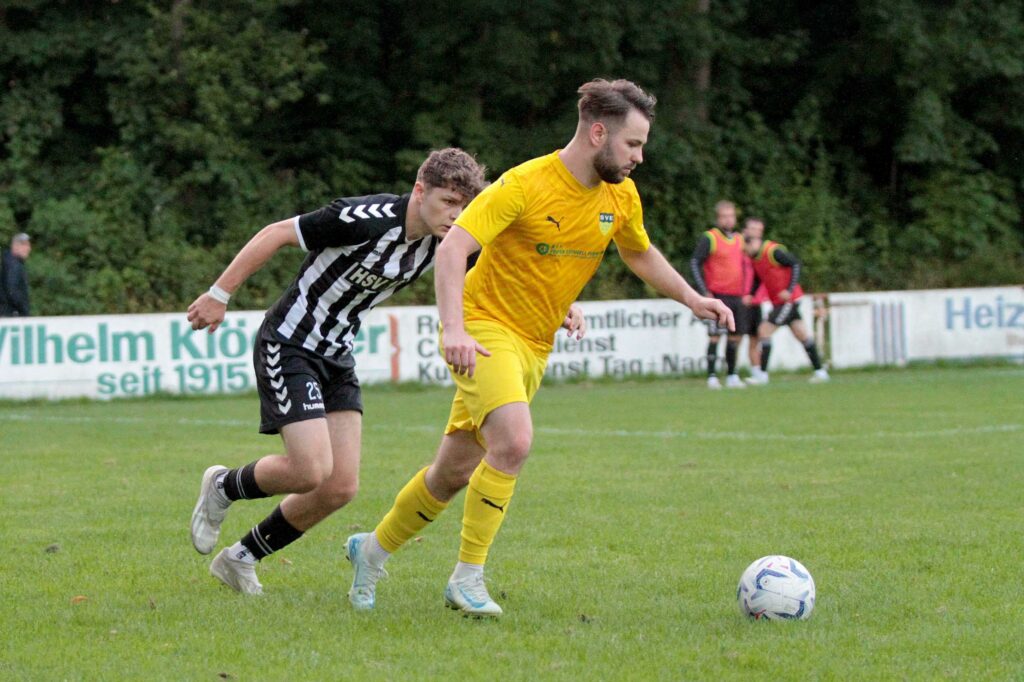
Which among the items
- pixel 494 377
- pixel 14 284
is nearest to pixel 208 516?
pixel 494 377

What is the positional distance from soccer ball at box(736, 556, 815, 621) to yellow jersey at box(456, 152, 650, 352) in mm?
1173

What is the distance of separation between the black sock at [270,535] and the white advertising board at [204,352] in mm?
12663

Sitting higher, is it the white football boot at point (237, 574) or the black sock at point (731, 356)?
the black sock at point (731, 356)

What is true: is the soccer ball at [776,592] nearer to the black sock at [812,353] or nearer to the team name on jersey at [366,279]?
the team name on jersey at [366,279]

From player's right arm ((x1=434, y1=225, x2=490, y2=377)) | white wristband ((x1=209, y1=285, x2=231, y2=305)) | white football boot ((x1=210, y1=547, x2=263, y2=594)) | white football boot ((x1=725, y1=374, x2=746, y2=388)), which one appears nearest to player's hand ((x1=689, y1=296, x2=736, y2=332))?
player's right arm ((x1=434, y1=225, x2=490, y2=377))

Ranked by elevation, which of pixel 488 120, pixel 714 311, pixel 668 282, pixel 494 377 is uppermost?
pixel 488 120

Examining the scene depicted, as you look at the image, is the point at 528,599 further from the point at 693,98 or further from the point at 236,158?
the point at 693,98

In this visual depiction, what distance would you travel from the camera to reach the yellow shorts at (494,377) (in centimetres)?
541

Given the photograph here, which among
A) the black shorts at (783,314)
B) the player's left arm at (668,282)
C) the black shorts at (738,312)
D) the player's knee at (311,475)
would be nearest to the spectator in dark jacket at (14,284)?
the black shorts at (738,312)

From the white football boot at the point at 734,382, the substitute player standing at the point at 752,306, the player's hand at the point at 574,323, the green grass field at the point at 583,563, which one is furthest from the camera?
the substitute player standing at the point at 752,306

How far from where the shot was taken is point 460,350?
510 centimetres

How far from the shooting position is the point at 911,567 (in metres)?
6.46

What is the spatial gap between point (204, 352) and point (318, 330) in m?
13.2

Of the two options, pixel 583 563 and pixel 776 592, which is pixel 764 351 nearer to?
pixel 583 563
